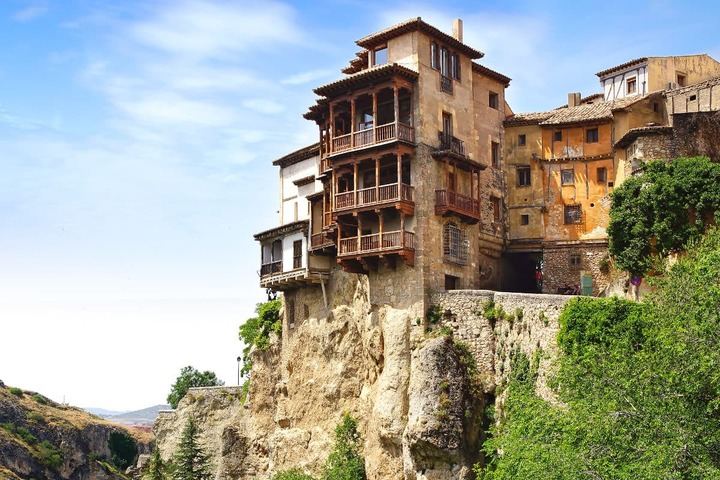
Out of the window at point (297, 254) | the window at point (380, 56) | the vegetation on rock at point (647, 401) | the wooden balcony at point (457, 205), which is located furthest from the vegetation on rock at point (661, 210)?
the window at point (297, 254)

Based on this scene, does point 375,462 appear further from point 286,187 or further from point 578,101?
point 578,101

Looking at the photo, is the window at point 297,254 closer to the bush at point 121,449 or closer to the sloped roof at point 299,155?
the sloped roof at point 299,155

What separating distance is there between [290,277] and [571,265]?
1536 centimetres

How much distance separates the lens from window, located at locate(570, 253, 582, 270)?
193 ft

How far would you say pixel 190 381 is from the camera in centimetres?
11056

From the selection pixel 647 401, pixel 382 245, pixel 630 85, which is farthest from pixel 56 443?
pixel 647 401

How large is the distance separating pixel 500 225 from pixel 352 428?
550 inches

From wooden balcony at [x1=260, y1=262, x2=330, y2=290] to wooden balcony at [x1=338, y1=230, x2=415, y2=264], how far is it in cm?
485

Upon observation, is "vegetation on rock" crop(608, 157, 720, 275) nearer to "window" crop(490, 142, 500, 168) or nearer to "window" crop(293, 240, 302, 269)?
"window" crop(490, 142, 500, 168)

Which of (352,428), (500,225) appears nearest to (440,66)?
(500,225)

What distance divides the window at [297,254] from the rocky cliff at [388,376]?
1.67 metres

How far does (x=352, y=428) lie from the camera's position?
183 feet

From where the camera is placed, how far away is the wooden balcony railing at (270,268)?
62.3m

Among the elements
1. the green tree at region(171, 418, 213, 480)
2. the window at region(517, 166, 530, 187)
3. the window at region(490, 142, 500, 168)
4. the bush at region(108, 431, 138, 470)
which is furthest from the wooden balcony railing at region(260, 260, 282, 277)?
the bush at region(108, 431, 138, 470)
